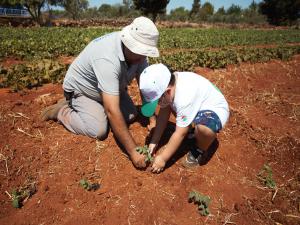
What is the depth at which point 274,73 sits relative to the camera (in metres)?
8.21

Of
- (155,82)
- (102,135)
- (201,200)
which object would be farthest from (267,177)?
(102,135)

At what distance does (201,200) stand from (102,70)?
1728 millimetres

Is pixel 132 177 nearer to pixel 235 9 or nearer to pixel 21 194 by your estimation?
pixel 21 194

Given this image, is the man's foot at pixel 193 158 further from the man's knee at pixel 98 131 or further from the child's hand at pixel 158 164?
the man's knee at pixel 98 131

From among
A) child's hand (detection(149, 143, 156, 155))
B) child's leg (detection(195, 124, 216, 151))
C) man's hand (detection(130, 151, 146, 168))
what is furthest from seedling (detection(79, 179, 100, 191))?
child's leg (detection(195, 124, 216, 151))

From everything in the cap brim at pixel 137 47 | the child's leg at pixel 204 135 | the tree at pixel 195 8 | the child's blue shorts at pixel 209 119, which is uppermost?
the cap brim at pixel 137 47

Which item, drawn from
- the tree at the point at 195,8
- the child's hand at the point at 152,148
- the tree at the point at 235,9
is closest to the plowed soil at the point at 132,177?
the child's hand at the point at 152,148

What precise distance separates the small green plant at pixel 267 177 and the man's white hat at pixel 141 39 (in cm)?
199

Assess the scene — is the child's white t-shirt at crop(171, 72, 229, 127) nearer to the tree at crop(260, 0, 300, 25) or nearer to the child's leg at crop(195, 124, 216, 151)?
the child's leg at crop(195, 124, 216, 151)

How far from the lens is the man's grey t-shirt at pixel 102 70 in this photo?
9.64 feet

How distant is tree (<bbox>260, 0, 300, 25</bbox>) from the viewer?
47438 millimetres

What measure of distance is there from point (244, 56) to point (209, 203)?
688 centimetres

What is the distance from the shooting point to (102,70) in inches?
117

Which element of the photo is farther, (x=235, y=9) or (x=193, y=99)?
(x=235, y=9)
